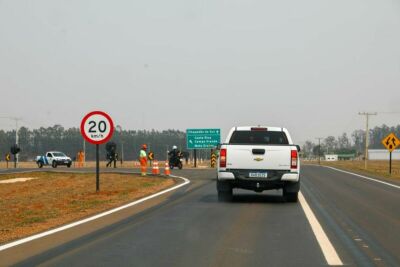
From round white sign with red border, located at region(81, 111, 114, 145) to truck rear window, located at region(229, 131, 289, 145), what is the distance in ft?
12.0

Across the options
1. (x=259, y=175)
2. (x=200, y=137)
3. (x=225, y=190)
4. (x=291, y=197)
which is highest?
(x=200, y=137)

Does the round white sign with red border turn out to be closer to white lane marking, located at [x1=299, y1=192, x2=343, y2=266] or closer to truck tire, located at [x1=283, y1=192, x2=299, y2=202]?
truck tire, located at [x1=283, y1=192, x2=299, y2=202]

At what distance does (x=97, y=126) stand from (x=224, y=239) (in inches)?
382

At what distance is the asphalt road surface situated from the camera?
25.0 ft

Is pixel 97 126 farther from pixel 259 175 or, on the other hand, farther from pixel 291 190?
pixel 291 190

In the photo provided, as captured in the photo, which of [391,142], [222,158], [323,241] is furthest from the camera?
[391,142]

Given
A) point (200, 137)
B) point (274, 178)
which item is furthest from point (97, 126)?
point (200, 137)

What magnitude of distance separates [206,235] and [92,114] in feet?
30.6

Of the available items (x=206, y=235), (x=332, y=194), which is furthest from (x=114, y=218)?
(x=332, y=194)

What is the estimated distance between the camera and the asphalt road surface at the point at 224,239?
763 cm

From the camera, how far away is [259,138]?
17438 millimetres

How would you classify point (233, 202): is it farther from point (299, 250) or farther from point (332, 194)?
point (299, 250)

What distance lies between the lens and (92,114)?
723 inches

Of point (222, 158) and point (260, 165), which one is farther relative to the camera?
point (222, 158)
